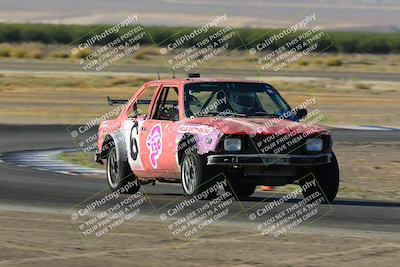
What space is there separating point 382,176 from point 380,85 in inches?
1568

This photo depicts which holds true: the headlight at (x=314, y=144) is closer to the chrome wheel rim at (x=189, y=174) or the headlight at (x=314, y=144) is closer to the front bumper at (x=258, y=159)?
the front bumper at (x=258, y=159)

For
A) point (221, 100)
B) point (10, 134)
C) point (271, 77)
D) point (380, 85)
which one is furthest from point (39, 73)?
point (221, 100)

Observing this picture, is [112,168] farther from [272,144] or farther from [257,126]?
[272,144]

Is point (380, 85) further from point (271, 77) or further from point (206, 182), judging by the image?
point (206, 182)

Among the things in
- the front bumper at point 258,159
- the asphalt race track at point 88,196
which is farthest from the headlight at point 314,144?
the asphalt race track at point 88,196

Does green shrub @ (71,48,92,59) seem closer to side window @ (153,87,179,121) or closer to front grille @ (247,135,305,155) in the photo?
side window @ (153,87,179,121)

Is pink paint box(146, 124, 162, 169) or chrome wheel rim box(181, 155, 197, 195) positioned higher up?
pink paint box(146, 124, 162, 169)

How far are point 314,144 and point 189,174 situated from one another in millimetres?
1484

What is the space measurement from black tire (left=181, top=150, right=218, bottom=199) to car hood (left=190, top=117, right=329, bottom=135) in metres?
0.42

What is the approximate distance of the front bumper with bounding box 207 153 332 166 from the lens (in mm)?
14008

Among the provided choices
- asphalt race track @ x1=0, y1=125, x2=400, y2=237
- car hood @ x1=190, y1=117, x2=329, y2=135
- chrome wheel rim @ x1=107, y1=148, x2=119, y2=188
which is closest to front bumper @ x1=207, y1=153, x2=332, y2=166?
car hood @ x1=190, y1=117, x2=329, y2=135

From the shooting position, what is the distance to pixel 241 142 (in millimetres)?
14086

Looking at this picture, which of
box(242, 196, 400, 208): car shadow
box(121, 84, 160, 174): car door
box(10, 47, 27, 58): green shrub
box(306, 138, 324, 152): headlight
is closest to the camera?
box(306, 138, 324, 152): headlight

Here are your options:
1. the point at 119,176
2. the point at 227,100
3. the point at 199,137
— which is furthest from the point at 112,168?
the point at 199,137
